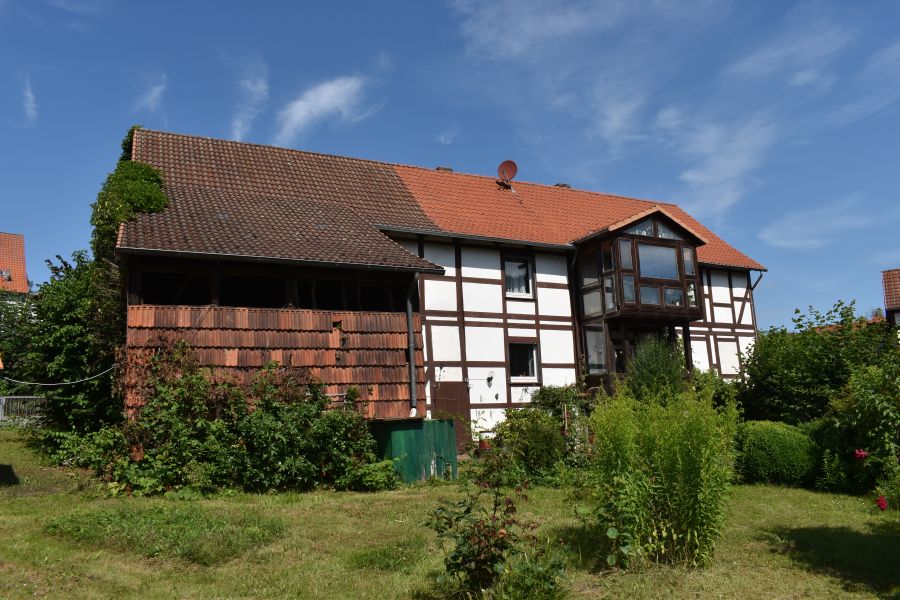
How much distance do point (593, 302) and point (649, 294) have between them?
156cm

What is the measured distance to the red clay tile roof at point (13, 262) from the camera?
125ft

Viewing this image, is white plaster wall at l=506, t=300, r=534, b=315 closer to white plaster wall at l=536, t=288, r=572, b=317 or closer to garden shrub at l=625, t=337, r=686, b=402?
white plaster wall at l=536, t=288, r=572, b=317

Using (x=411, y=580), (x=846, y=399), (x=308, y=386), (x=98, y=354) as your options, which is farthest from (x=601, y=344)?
(x=411, y=580)

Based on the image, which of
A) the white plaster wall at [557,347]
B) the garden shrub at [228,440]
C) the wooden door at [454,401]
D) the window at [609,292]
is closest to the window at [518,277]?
the white plaster wall at [557,347]

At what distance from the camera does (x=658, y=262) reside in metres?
21.3

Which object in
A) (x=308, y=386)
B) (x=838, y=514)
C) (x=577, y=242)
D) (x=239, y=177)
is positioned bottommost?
(x=838, y=514)

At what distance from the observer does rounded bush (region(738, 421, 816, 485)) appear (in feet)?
46.1

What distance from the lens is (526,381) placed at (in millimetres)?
20109

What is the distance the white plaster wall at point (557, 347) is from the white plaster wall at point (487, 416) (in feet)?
6.99

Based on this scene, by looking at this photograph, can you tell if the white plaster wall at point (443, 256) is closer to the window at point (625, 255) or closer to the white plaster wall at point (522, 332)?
the white plaster wall at point (522, 332)

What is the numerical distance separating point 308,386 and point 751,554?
8.48 metres

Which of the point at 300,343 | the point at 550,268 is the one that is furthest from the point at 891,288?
the point at 300,343

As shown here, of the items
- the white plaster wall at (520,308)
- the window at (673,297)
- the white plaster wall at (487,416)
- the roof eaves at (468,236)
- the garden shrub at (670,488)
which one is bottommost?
the garden shrub at (670,488)

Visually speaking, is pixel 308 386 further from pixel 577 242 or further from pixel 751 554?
pixel 577 242
